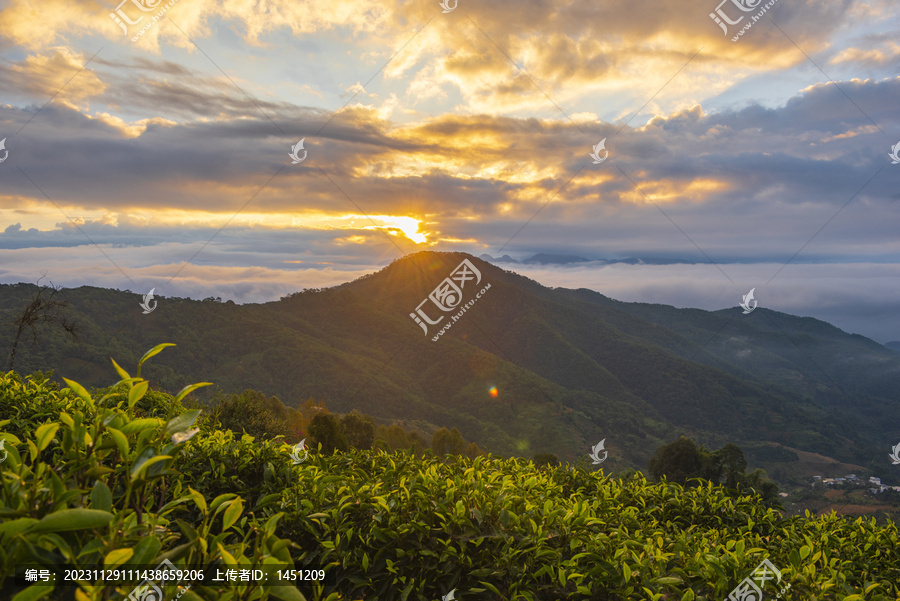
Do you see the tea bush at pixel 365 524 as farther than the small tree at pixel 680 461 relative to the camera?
No

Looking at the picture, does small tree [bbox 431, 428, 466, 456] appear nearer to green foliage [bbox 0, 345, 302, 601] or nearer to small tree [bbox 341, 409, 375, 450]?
small tree [bbox 341, 409, 375, 450]

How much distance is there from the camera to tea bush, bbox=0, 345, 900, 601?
132cm

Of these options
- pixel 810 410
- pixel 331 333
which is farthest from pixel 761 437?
pixel 331 333

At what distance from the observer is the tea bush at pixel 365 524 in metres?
1.32

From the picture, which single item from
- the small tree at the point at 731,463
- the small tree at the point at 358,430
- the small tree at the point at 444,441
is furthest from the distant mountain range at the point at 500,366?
the small tree at the point at 731,463

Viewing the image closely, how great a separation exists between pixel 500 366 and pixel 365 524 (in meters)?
75.5

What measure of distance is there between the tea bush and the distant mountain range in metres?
26.6

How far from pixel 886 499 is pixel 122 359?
82477 mm

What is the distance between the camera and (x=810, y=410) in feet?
310

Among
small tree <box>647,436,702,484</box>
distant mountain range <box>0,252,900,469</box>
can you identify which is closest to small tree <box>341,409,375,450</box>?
distant mountain range <box>0,252,900,469</box>

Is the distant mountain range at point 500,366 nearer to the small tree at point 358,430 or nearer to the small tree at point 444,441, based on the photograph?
the small tree at point 444,441

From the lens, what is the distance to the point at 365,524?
2812 mm

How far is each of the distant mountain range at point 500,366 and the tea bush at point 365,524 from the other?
26.6 m

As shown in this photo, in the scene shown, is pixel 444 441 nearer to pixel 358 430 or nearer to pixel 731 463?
pixel 358 430
